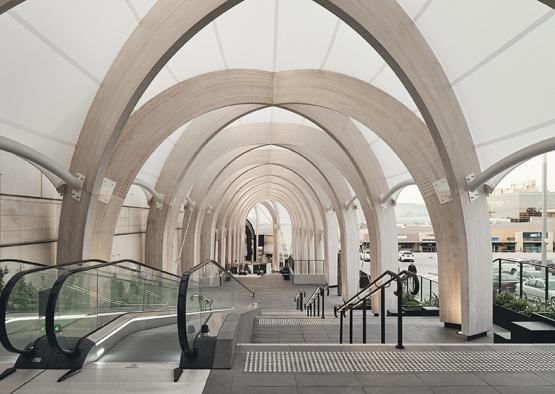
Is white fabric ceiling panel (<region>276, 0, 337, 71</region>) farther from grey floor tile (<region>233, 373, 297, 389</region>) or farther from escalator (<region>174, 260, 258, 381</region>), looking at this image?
grey floor tile (<region>233, 373, 297, 389</region>)

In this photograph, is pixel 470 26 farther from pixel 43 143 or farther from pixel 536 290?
pixel 43 143

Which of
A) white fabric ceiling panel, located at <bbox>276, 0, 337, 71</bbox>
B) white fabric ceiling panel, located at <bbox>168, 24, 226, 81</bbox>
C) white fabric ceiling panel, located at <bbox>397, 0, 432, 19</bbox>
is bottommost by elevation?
white fabric ceiling panel, located at <bbox>397, 0, 432, 19</bbox>

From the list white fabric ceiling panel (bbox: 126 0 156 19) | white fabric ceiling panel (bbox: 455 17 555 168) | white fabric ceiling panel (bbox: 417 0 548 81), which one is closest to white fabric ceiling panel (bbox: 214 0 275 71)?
white fabric ceiling panel (bbox: 126 0 156 19)

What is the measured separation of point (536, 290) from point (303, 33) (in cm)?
775

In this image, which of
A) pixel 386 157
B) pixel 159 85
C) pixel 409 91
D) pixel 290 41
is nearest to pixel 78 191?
pixel 159 85

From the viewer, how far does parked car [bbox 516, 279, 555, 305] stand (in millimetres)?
9414

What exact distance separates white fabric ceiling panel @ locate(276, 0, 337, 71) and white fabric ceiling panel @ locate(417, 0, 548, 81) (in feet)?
8.46

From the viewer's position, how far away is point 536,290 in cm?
1002

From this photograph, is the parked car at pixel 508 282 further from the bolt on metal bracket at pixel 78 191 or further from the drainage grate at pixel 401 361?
the bolt on metal bracket at pixel 78 191

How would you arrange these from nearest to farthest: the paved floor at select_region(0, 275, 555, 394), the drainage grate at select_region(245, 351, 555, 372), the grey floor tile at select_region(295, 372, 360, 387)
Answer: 1. the paved floor at select_region(0, 275, 555, 394)
2. the grey floor tile at select_region(295, 372, 360, 387)
3. the drainage grate at select_region(245, 351, 555, 372)

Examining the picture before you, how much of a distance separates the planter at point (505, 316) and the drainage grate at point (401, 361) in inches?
182

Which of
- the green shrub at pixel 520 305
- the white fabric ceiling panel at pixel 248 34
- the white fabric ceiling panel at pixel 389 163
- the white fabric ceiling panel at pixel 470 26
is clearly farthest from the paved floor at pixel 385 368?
the white fabric ceiling panel at pixel 389 163

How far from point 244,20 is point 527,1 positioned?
20.0ft

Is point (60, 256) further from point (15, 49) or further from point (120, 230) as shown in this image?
point (120, 230)
